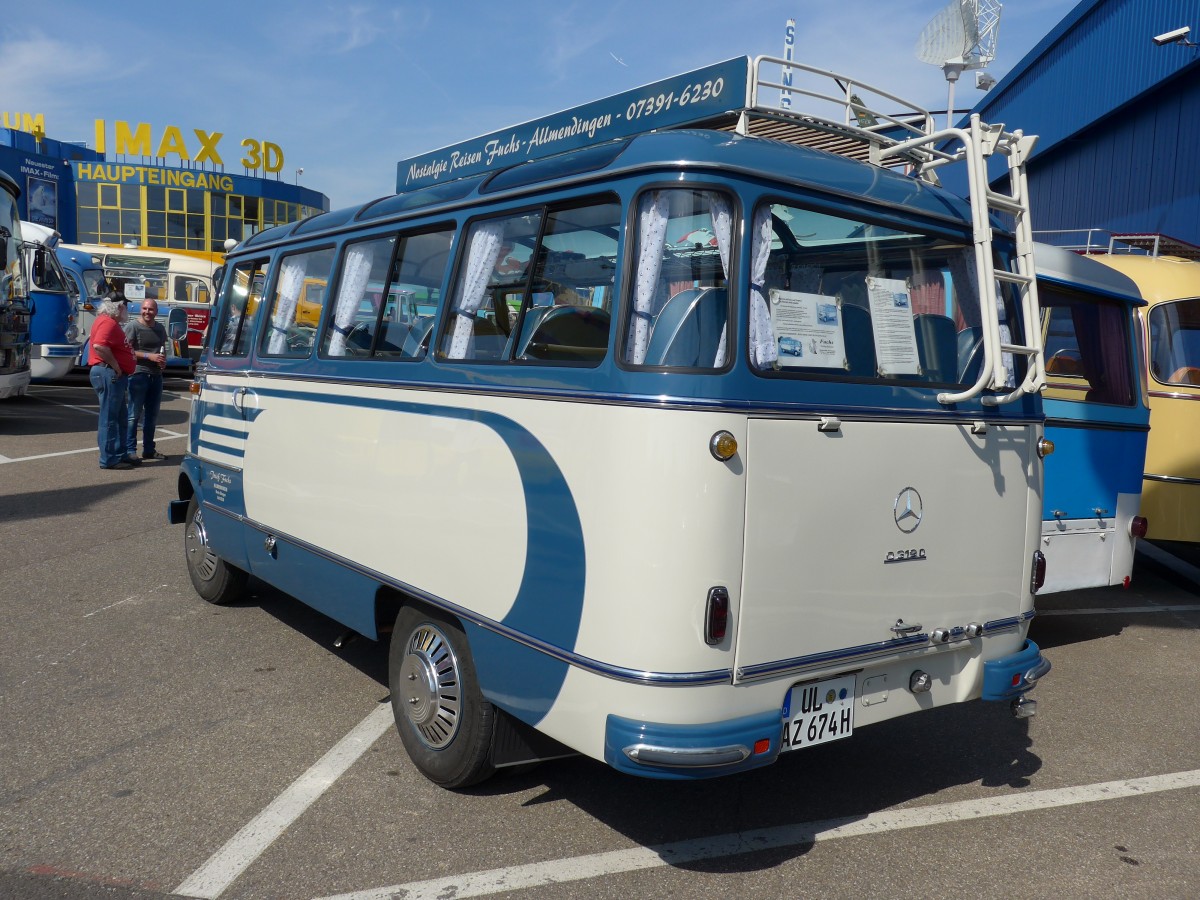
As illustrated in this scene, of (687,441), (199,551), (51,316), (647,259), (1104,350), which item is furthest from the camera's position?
(51,316)

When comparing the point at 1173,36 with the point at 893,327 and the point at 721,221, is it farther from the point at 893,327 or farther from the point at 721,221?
the point at 721,221

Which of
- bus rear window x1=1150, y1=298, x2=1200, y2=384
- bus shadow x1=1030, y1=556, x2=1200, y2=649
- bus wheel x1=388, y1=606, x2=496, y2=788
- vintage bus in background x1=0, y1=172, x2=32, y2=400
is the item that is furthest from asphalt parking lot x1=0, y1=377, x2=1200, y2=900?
vintage bus in background x1=0, y1=172, x2=32, y2=400

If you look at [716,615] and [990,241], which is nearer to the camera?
[716,615]

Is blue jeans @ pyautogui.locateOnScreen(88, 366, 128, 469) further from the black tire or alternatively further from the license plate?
the license plate

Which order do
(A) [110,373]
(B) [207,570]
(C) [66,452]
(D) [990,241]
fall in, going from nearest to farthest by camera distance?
(D) [990,241] < (B) [207,570] < (A) [110,373] < (C) [66,452]

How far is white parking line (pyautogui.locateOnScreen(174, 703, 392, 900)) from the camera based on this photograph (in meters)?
3.26

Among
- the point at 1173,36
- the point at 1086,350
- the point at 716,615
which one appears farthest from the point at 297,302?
the point at 1173,36

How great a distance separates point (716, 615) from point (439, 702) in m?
1.36

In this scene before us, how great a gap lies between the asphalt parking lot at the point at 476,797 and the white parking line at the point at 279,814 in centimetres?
1

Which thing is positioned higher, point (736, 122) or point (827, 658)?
point (736, 122)

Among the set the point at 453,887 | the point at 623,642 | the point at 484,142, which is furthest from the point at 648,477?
the point at 484,142

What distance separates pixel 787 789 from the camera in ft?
13.5

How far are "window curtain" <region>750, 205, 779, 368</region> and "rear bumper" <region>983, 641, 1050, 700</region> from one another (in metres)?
1.63

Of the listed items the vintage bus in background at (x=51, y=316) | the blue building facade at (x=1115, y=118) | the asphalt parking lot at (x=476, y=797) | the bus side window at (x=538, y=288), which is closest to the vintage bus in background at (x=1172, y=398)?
the asphalt parking lot at (x=476, y=797)
